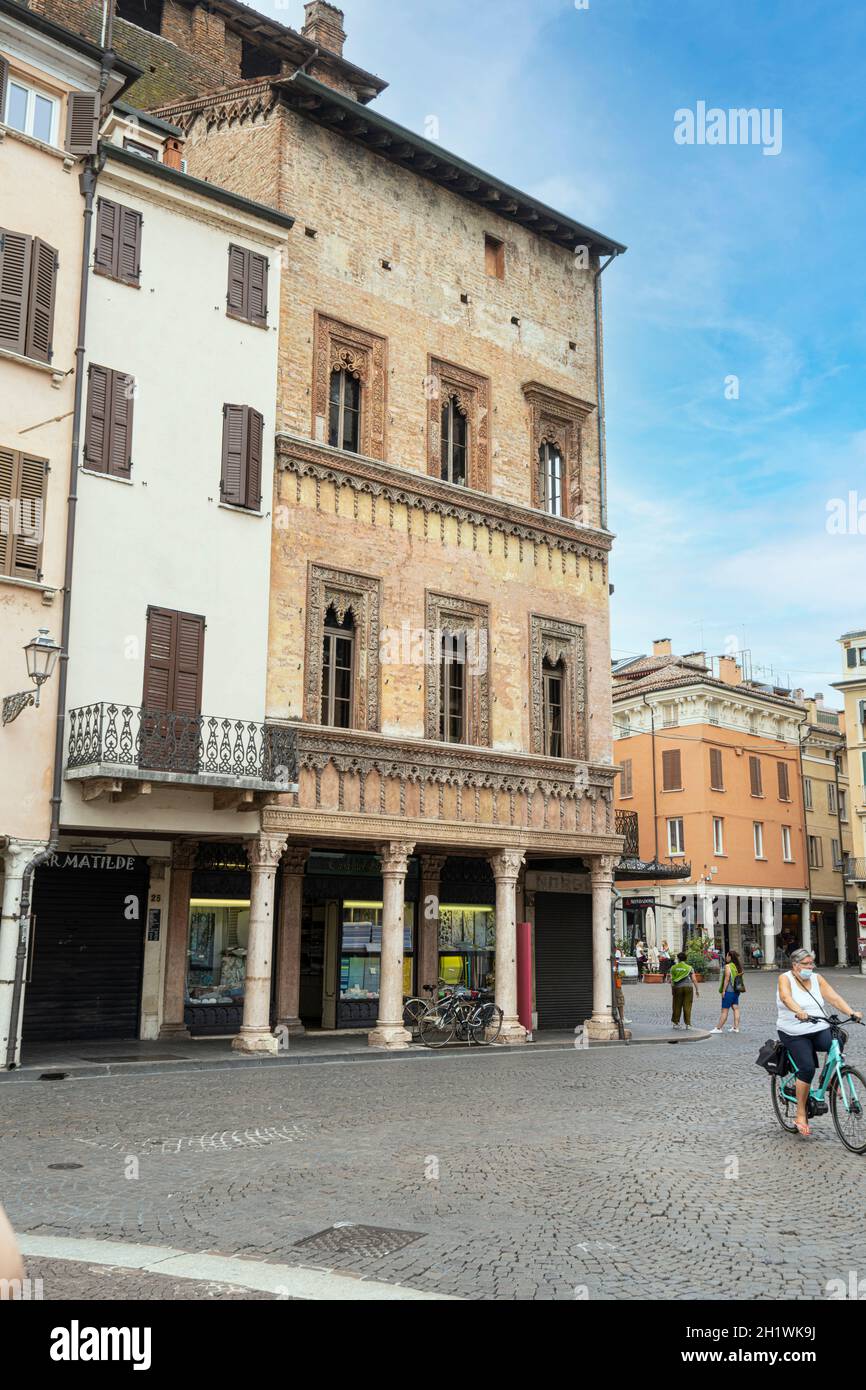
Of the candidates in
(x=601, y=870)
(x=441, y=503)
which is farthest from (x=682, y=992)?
(x=441, y=503)

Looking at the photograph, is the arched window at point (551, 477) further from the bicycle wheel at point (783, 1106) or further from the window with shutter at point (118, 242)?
the bicycle wheel at point (783, 1106)

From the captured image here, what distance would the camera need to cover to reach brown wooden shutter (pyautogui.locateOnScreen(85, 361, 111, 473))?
63.7ft

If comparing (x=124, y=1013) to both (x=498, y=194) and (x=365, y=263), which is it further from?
(x=498, y=194)

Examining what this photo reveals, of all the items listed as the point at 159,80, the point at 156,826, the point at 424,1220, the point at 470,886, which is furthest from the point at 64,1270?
the point at 159,80

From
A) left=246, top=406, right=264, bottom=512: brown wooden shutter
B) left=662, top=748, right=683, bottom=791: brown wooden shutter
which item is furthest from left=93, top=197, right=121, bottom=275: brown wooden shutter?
left=662, top=748, right=683, bottom=791: brown wooden shutter

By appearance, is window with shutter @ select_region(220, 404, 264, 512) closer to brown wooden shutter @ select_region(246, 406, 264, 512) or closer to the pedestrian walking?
brown wooden shutter @ select_region(246, 406, 264, 512)

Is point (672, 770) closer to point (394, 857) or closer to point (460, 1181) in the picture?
point (394, 857)

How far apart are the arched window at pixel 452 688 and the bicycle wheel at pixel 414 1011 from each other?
5076mm

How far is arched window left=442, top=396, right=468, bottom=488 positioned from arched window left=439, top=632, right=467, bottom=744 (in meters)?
Answer: 3.51

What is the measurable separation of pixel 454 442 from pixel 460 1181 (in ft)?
62.2

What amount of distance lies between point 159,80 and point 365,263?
26.4 ft

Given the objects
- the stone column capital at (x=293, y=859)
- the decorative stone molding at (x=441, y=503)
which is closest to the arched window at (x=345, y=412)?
the decorative stone molding at (x=441, y=503)

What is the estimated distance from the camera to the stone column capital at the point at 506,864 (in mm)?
24703

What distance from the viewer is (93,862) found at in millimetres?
20781
